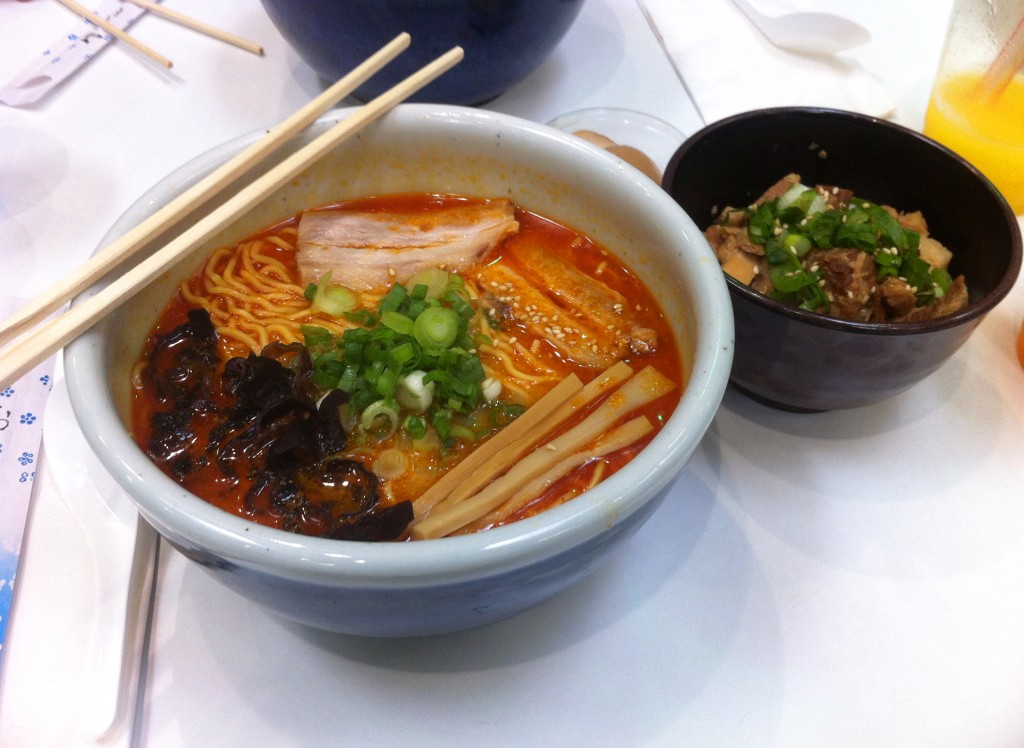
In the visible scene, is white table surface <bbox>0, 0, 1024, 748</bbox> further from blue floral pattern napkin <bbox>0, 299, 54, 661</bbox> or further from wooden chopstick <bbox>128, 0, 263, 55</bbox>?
wooden chopstick <bbox>128, 0, 263, 55</bbox>

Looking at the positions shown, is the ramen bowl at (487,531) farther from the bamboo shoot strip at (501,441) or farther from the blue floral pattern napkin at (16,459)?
the blue floral pattern napkin at (16,459)

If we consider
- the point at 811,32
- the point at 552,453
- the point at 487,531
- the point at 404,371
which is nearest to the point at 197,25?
the point at 404,371

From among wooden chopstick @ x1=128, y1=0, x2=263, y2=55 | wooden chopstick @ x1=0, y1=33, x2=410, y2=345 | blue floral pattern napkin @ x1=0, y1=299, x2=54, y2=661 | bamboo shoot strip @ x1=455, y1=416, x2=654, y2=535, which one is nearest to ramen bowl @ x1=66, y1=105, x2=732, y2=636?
wooden chopstick @ x1=0, y1=33, x2=410, y2=345

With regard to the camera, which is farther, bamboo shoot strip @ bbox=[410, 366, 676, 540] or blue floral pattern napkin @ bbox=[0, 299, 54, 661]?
blue floral pattern napkin @ bbox=[0, 299, 54, 661]

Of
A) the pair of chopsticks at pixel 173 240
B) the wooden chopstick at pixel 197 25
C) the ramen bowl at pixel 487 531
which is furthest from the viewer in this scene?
the wooden chopstick at pixel 197 25

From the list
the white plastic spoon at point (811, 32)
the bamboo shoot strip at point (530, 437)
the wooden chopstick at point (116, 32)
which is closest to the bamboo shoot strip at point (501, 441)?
the bamboo shoot strip at point (530, 437)
